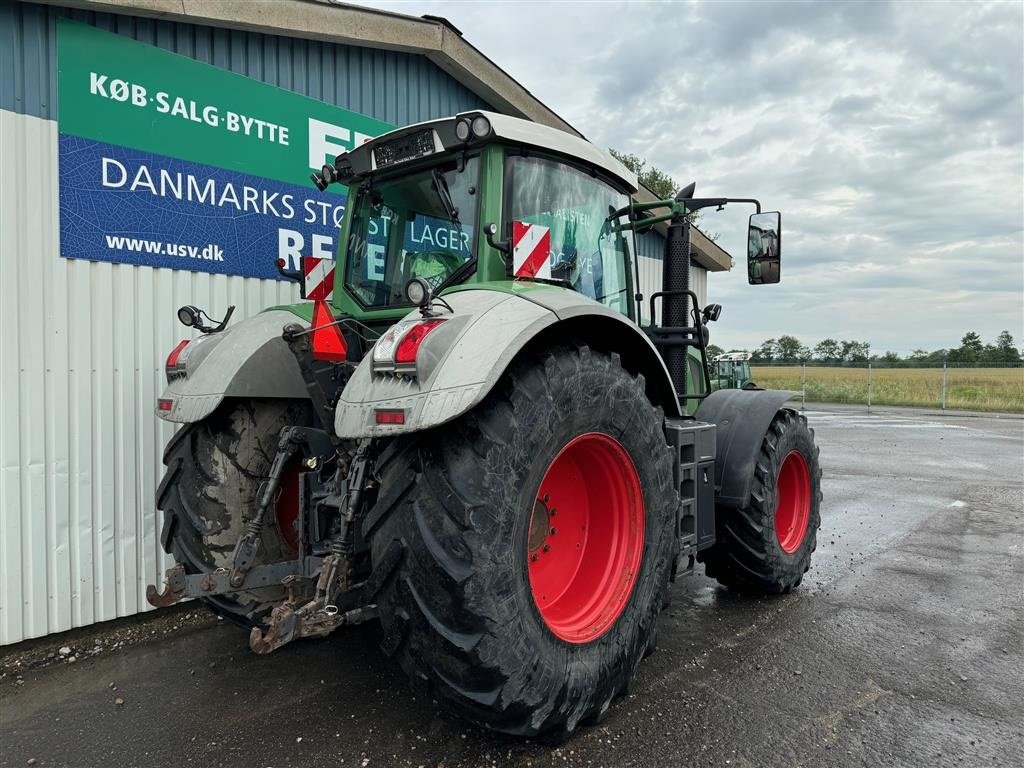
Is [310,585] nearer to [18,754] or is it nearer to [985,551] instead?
[18,754]

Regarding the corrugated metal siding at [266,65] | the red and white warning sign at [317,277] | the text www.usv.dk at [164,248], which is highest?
the corrugated metal siding at [266,65]

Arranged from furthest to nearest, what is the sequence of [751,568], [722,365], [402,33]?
[722,365]
[402,33]
[751,568]

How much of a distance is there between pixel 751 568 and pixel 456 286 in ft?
9.14

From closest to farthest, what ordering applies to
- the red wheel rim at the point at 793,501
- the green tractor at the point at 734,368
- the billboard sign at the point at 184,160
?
the billboard sign at the point at 184,160
the red wheel rim at the point at 793,501
the green tractor at the point at 734,368

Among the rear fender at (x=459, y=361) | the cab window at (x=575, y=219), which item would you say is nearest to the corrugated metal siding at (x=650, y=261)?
the cab window at (x=575, y=219)

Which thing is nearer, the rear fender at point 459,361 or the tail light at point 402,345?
the rear fender at point 459,361

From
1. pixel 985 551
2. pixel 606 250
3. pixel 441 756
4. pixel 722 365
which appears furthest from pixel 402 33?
pixel 722 365

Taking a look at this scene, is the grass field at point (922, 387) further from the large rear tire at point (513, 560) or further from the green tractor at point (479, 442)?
the large rear tire at point (513, 560)

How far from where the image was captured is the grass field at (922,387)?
2461cm

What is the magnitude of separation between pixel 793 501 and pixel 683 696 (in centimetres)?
225

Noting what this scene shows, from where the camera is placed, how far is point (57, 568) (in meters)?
3.95

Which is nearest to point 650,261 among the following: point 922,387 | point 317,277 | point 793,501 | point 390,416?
point 793,501

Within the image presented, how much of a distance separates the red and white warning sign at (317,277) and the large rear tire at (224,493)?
745 millimetres

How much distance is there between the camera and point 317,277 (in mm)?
3896
